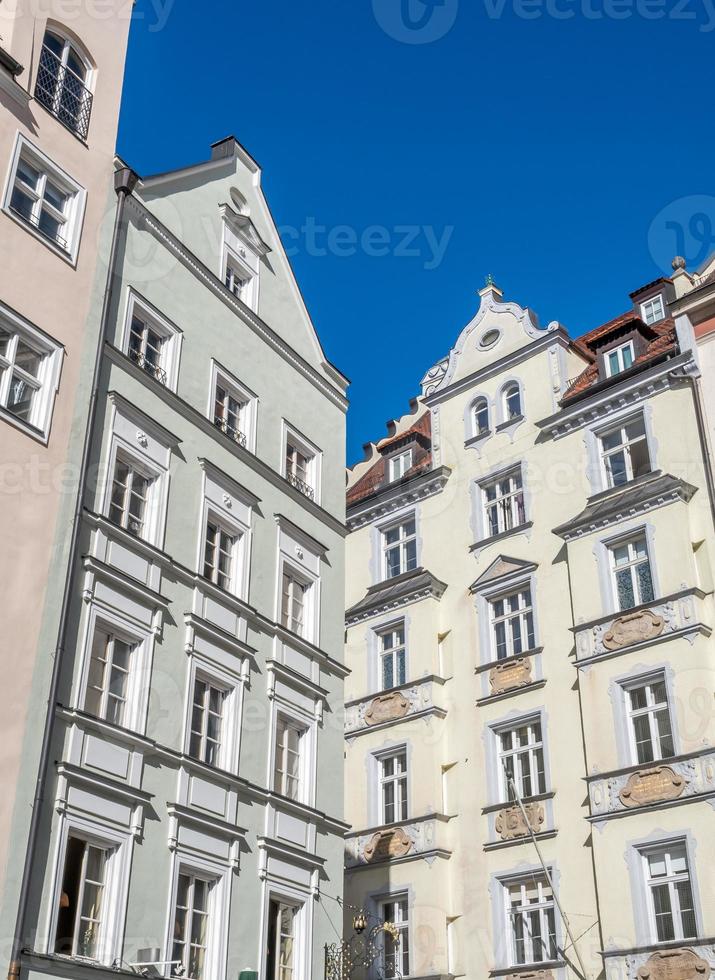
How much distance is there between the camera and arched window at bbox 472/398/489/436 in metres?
34.5

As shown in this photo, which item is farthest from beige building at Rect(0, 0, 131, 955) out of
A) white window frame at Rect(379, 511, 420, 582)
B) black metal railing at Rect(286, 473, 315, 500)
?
white window frame at Rect(379, 511, 420, 582)

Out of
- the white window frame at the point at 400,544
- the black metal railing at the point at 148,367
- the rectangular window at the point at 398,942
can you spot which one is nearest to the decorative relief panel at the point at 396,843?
the rectangular window at the point at 398,942

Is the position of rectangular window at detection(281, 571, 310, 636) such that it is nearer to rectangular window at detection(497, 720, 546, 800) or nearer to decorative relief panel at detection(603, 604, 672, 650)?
rectangular window at detection(497, 720, 546, 800)

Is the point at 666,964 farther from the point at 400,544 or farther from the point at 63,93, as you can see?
the point at 63,93

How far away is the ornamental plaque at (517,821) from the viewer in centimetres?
2759

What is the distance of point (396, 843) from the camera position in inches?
1174

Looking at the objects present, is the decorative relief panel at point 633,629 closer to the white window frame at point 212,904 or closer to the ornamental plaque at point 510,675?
the ornamental plaque at point 510,675

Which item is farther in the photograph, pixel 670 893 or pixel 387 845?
pixel 387 845

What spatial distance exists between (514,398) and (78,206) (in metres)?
15.6

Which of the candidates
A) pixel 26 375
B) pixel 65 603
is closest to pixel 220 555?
pixel 65 603

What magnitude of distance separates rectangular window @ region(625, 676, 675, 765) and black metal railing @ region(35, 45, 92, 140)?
16.8 m

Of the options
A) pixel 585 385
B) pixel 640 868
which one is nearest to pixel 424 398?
pixel 585 385

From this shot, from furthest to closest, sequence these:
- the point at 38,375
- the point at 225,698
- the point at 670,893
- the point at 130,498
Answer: the point at 670,893 < the point at 225,698 < the point at 130,498 < the point at 38,375

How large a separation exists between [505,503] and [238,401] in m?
10.1
